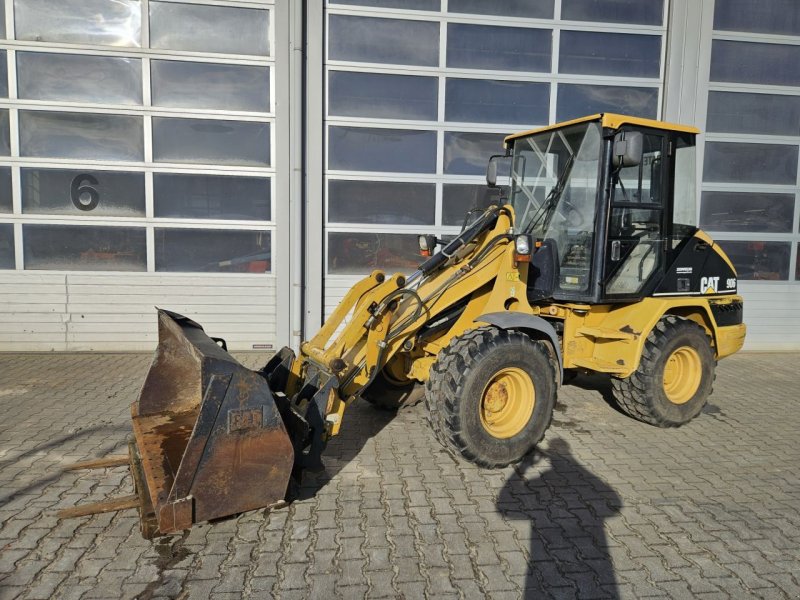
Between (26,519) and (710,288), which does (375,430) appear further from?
(710,288)

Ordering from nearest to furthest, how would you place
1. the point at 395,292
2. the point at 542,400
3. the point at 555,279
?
the point at 395,292, the point at 542,400, the point at 555,279

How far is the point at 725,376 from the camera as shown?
7.25 meters

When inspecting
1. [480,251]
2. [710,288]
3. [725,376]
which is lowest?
[725,376]

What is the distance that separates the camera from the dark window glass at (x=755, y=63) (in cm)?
856

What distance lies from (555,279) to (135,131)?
239 inches

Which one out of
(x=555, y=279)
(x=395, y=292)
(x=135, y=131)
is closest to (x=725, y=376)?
(x=555, y=279)

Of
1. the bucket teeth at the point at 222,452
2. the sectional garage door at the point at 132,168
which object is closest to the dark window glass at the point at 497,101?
the sectional garage door at the point at 132,168

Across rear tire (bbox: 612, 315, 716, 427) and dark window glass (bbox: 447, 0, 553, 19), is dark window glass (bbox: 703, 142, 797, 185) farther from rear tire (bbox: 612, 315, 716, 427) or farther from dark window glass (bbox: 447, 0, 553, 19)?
rear tire (bbox: 612, 315, 716, 427)

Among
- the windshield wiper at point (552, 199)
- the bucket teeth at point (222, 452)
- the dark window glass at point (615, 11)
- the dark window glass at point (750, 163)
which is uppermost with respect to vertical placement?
the dark window glass at point (615, 11)

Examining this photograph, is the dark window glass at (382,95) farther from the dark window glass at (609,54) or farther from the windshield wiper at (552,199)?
the windshield wiper at (552,199)

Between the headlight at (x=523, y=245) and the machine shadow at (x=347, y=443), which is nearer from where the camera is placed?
the machine shadow at (x=347, y=443)

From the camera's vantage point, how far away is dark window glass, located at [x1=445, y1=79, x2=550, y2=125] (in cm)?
822

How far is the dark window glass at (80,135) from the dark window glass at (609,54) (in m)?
6.15

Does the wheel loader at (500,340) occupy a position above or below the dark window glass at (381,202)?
below
